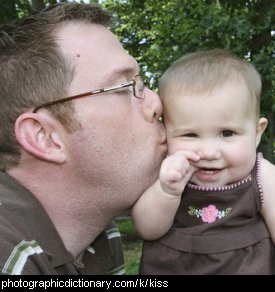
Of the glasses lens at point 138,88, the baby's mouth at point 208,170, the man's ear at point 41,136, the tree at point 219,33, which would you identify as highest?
the glasses lens at point 138,88

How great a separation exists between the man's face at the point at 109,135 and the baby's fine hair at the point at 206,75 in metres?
0.16

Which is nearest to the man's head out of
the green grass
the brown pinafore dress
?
the brown pinafore dress

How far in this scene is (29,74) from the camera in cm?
294

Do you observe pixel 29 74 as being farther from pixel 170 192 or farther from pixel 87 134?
pixel 170 192

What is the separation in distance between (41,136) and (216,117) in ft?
3.17

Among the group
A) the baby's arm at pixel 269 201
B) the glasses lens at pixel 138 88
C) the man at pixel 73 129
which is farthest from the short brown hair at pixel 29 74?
the baby's arm at pixel 269 201

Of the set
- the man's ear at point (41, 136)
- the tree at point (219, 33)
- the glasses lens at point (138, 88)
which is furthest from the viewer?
the tree at point (219, 33)

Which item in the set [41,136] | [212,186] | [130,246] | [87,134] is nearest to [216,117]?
[212,186]

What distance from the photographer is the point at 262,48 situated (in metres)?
6.87

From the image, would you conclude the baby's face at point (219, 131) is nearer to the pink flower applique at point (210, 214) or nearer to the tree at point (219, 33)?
the pink flower applique at point (210, 214)

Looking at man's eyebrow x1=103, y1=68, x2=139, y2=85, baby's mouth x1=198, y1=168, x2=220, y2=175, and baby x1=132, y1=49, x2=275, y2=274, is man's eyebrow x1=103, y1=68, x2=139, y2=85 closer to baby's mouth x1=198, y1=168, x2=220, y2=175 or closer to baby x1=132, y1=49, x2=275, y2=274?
baby x1=132, y1=49, x2=275, y2=274

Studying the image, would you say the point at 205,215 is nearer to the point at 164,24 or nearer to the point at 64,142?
the point at 64,142

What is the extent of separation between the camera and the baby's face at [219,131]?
2693 mm
